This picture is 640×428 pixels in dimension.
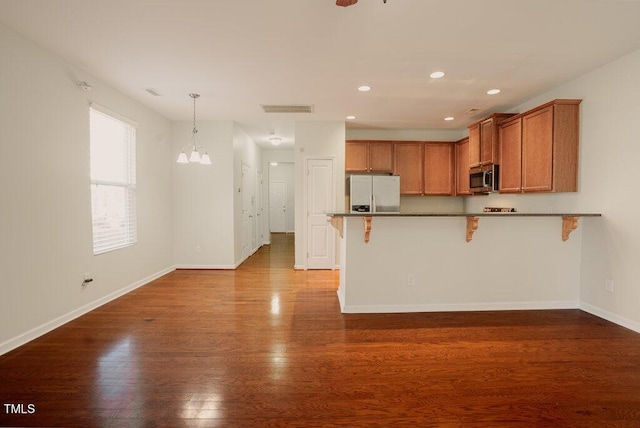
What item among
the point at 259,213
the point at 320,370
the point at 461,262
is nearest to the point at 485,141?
the point at 461,262

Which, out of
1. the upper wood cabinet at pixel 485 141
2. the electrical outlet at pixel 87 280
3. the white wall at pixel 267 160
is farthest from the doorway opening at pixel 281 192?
the electrical outlet at pixel 87 280

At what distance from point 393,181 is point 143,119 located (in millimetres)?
4269

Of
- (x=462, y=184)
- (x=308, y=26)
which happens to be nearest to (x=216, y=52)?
(x=308, y=26)

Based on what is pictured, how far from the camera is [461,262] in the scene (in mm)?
3398

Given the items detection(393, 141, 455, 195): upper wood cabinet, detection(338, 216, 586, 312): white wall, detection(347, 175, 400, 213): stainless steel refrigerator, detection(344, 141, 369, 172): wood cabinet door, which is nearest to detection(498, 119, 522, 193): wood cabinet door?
detection(338, 216, 586, 312): white wall

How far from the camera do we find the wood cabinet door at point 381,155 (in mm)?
5824

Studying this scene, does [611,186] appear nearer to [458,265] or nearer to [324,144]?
[458,265]

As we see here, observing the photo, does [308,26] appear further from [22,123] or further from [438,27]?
[22,123]

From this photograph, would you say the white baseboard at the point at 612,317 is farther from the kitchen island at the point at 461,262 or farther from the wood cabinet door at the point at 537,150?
the wood cabinet door at the point at 537,150

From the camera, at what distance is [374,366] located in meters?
2.25

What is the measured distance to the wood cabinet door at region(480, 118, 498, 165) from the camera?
179 inches

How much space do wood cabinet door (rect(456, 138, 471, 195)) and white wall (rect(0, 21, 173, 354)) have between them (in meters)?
5.67

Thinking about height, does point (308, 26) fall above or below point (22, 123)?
above

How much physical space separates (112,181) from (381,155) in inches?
175
